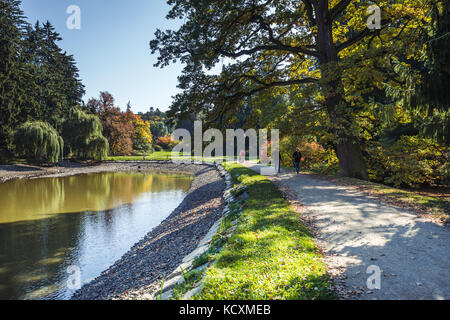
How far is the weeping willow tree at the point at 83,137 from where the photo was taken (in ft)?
125

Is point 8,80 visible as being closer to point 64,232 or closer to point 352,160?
point 64,232

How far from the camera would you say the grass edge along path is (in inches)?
128

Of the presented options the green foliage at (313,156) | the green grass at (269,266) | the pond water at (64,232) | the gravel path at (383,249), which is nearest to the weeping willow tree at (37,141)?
the pond water at (64,232)

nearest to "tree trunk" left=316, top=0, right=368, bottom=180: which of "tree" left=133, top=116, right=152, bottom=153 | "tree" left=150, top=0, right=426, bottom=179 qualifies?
"tree" left=150, top=0, right=426, bottom=179

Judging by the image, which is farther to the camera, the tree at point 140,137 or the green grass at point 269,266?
the tree at point 140,137

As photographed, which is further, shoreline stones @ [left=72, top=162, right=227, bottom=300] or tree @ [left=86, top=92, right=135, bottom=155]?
tree @ [left=86, top=92, right=135, bottom=155]

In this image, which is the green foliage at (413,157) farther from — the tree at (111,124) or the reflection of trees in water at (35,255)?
the tree at (111,124)

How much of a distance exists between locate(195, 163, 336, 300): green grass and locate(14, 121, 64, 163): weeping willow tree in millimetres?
33588

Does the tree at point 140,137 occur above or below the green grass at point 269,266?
above

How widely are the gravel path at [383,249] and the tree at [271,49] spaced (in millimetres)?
4623

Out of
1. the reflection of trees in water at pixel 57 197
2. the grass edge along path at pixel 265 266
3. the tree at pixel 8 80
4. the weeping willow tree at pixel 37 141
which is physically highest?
the tree at pixel 8 80

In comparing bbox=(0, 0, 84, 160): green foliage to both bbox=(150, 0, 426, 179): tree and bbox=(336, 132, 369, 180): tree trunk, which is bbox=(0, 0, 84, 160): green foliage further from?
bbox=(336, 132, 369, 180): tree trunk
